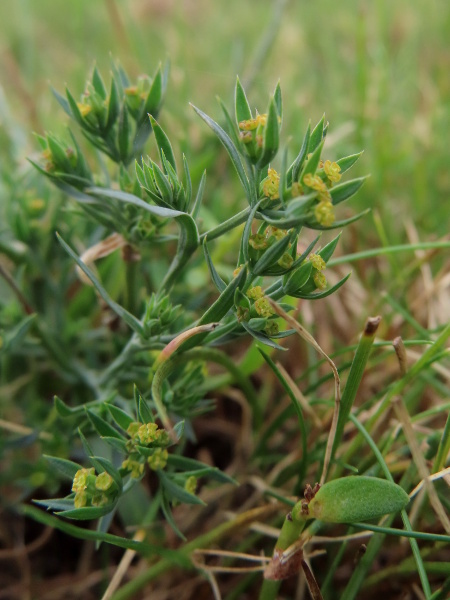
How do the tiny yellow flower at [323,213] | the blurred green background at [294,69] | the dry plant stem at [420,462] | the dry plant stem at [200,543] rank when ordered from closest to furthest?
the tiny yellow flower at [323,213] → the dry plant stem at [420,462] → the dry plant stem at [200,543] → the blurred green background at [294,69]

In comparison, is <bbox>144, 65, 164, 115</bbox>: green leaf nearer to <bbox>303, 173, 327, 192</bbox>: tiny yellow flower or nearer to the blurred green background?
the blurred green background

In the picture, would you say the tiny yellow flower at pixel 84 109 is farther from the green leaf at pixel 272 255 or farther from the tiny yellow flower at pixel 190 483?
the tiny yellow flower at pixel 190 483

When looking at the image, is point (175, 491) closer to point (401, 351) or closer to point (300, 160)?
point (401, 351)

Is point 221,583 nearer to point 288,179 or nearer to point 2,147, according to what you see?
point 288,179

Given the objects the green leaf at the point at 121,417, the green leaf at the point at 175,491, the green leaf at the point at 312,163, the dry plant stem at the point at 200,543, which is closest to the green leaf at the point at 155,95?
the green leaf at the point at 312,163

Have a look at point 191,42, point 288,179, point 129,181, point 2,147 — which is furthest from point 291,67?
point 288,179

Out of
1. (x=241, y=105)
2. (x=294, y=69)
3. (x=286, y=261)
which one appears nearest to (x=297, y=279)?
(x=286, y=261)
